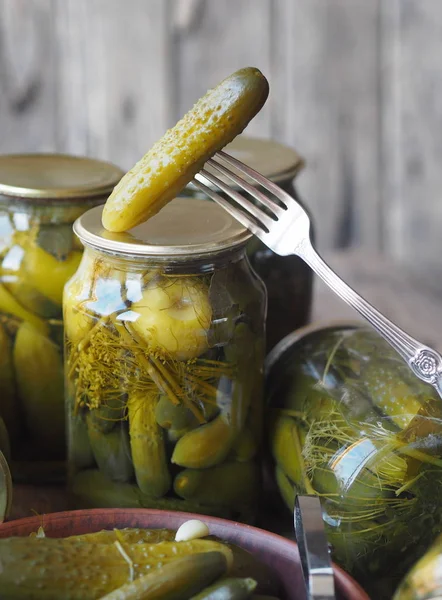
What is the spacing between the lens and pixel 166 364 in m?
0.63

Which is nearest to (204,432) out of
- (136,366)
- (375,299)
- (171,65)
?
(136,366)

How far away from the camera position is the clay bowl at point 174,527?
0.56 m

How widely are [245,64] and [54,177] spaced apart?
3.18 ft

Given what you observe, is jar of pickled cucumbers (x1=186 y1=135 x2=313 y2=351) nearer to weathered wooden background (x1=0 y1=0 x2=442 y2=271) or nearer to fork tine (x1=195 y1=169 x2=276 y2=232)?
fork tine (x1=195 y1=169 x2=276 y2=232)

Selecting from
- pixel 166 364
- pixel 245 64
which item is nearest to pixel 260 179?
pixel 166 364

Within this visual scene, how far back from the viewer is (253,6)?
1.62 meters

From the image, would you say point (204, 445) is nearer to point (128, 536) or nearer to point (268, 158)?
point (128, 536)

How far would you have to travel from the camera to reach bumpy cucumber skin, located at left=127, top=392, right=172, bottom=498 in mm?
645

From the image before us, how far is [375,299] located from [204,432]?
0.71 metres

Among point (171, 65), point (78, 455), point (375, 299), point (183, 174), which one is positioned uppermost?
point (183, 174)

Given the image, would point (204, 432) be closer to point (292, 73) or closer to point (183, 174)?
point (183, 174)

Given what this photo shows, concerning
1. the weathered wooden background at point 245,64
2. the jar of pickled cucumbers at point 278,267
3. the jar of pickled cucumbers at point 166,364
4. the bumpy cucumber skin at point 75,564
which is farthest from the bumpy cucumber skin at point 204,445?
the weathered wooden background at point 245,64

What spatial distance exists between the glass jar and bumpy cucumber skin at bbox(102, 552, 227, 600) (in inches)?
4.9

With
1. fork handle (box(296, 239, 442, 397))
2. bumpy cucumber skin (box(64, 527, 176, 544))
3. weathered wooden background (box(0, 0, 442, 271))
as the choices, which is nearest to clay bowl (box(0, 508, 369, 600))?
bumpy cucumber skin (box(64, 527, 176, 544))
